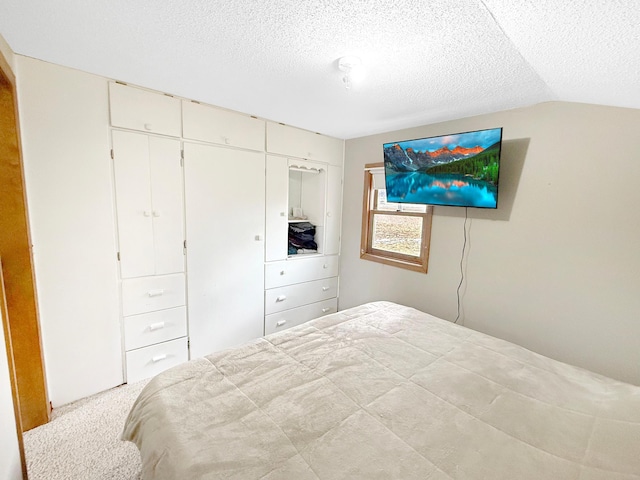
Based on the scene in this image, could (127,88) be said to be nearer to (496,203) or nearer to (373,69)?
(373,69)

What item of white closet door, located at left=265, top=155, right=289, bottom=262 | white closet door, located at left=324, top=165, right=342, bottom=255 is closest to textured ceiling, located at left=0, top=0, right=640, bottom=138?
white closet door, located at left=265, top=155, right=289, bottom=262

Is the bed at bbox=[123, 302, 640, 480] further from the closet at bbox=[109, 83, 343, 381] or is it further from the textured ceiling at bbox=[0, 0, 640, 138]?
the textured ceiling at bbox=[0, 0, 640, 138]

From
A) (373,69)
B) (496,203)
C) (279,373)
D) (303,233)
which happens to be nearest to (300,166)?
(303,233)

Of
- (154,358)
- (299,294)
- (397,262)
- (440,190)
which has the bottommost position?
(154,358)

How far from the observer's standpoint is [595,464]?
93 centimetres

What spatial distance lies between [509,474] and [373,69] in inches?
75.4

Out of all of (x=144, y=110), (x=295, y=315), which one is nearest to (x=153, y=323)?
(x=295, y=315)

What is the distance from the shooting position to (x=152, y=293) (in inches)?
86.1

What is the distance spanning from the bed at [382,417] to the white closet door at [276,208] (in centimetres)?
137

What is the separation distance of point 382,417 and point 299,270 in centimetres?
215

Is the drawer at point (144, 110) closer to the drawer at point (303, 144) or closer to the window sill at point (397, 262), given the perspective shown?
the drawer at point (303, 144)

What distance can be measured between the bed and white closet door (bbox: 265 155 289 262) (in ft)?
4.48

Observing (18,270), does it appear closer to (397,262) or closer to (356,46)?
(356,46)

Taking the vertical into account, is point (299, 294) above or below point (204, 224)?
below
